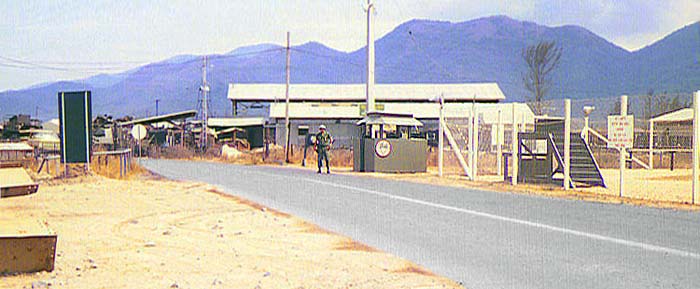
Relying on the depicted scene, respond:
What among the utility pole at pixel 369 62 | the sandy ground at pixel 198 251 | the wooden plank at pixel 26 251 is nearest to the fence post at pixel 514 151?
the sandy ground at pixel 198 251

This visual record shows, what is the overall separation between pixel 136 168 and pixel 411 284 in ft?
83.8

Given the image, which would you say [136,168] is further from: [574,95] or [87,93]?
[574,95]

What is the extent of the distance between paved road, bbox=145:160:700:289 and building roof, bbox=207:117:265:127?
5750 centimetres

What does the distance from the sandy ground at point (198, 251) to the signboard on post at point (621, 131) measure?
8.71 meters

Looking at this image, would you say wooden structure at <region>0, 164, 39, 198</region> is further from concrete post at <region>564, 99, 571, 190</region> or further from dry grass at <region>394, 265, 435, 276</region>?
concrete post at <region>564, 99, 571, 190</region>

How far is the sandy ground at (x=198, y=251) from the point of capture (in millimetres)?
7551

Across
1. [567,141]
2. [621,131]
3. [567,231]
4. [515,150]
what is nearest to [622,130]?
[621,131]

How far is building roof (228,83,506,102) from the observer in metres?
81.7

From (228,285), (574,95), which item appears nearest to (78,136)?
(228,285)

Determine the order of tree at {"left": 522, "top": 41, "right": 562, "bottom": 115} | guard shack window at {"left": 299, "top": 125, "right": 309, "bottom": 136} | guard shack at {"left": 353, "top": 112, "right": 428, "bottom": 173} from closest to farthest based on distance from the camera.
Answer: guard shack at {"left": 353, "top": 112, "right": 428, "bottom": 173}
guard shack window at {"left": 299, "top": 125, "right": 309, "bottom": 136}
tree at {"left": 522, "top": 41, "right": 562, "bottom": 115}

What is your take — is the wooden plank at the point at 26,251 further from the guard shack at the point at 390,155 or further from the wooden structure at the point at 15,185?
the guard shack at the point at 390,155

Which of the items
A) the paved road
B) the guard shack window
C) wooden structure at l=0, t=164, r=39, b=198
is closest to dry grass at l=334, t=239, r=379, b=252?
the paved road

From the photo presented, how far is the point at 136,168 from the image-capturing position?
104ft

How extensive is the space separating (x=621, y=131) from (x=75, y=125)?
545 inches
